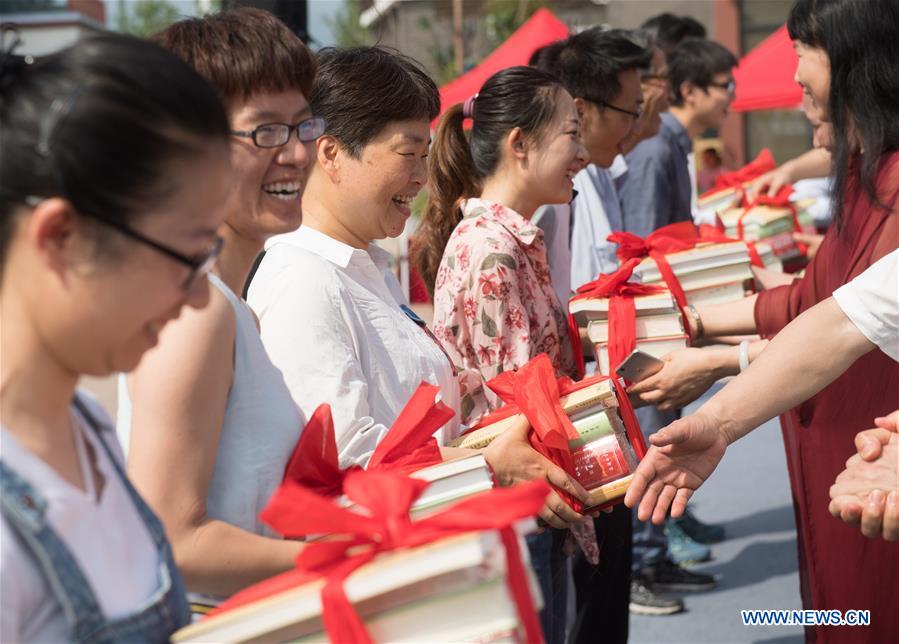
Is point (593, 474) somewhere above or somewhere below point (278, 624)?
below

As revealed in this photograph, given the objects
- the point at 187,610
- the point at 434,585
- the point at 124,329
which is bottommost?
the point at 187,610

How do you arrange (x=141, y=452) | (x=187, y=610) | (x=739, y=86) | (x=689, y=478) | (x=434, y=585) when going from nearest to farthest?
(x=434, y=585) < (x=187, y=610) < (x=141, y=452) < (x=689, y=478) < (x=739, y=86)

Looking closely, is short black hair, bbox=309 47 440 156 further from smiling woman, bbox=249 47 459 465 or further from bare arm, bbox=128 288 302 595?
bare arm, bbox=128 288 302 595

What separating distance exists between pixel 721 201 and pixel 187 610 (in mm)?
4330

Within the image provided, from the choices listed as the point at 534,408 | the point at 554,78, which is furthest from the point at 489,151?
the point at 534,408

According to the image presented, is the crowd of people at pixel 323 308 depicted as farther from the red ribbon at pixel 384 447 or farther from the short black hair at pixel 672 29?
the short black hair at pixel 672 29

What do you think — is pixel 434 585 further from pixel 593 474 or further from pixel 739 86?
pixel 739 86

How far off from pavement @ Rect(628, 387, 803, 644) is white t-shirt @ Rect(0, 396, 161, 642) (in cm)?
349

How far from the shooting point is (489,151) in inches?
132

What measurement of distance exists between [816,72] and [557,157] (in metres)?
0.81

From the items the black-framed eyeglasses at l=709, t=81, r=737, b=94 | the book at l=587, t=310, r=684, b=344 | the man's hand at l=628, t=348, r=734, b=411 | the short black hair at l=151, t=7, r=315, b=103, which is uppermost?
the short black hair at l=151, t=7, r=315, b=103

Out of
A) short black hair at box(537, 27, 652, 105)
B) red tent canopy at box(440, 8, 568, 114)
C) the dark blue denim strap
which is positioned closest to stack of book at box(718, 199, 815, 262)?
short black hair at box(537, 27, 652, 105)

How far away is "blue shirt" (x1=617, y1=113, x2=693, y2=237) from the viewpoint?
4938 millimetres

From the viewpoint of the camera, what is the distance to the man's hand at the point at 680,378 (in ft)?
9.71
